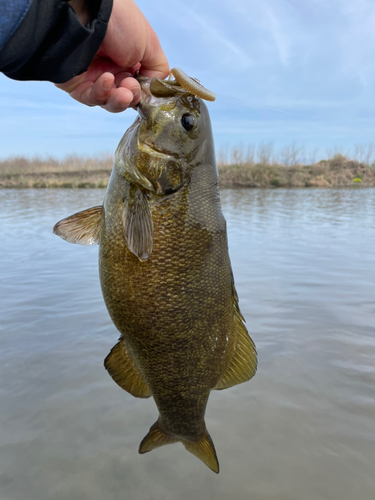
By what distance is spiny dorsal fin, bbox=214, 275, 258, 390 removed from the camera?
2152 mm

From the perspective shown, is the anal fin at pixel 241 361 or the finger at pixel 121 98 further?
the anal fin at pixel 241 361

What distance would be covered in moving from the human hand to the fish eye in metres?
0.29

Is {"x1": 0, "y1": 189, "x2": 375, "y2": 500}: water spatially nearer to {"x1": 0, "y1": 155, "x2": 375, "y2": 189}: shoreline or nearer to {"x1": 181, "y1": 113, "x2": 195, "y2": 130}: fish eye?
{"x1": 181, "y1": 113, "x2": 195, "y2": 130}: fish eye

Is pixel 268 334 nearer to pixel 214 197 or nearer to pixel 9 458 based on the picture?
pixel 9 458

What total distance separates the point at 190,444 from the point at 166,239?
128 cm

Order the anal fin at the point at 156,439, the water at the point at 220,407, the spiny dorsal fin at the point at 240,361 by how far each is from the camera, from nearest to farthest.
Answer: the spiny dorsal fin at the point at 240,361, the anal fin at the point at 156,439, the water at the point at 220,407

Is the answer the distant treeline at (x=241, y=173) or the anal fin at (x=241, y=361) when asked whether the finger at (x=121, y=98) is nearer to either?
the anal fin at (x=241, y=361)

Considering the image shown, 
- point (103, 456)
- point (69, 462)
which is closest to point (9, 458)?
point (69, 462)

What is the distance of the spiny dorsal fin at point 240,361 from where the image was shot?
2152mm

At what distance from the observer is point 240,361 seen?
2168 mm

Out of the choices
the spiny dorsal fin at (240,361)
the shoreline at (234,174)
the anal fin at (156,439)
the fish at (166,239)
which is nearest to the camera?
the fish at (166,239)

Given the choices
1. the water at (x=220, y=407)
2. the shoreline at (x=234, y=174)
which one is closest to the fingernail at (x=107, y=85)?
the water at (x=220, y=407)

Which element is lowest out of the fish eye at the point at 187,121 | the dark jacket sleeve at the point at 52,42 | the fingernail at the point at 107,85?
the fish eye at the point at 187,121

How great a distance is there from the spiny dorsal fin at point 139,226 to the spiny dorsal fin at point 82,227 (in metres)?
0.27
